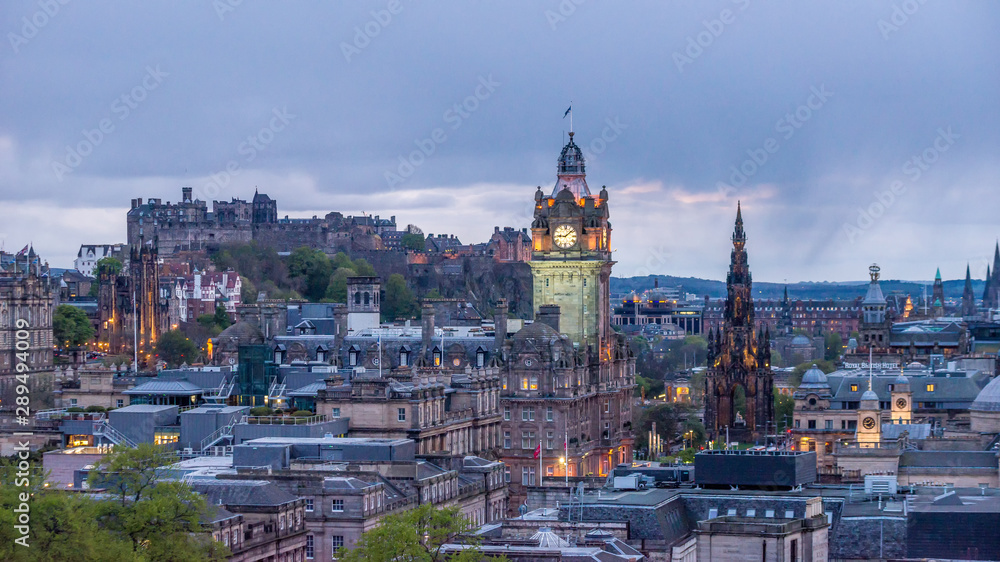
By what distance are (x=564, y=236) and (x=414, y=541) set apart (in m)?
81.8

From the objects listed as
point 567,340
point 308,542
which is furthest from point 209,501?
point 567,340

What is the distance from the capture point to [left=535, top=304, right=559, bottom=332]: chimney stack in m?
159

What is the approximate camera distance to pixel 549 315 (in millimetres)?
159500

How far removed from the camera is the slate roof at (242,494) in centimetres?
9062

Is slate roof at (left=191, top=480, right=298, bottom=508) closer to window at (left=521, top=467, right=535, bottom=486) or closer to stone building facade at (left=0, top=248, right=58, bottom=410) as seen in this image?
window at (left=521, top=467, right=535, bottom=486)

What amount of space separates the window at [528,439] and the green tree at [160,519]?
213ft

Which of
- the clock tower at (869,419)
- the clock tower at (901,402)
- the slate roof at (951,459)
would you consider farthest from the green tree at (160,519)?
the clock tower at (901,402)

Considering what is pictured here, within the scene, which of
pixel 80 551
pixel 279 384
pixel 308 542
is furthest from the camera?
pixel 279 384

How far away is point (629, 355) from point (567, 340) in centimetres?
1734

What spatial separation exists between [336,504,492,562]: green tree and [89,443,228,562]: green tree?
578 centimetres

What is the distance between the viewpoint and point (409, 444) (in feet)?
371

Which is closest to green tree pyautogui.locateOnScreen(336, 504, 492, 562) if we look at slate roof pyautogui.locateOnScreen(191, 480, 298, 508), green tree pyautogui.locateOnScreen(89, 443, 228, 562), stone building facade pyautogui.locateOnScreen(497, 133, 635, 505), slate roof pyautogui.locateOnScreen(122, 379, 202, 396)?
slate roof pyautogui.locateOnScreen(191, 480, 298, 508)

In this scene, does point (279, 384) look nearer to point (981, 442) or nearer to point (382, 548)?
point (981, 442)

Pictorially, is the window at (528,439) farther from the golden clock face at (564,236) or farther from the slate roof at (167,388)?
the slate roof at (167,388)
